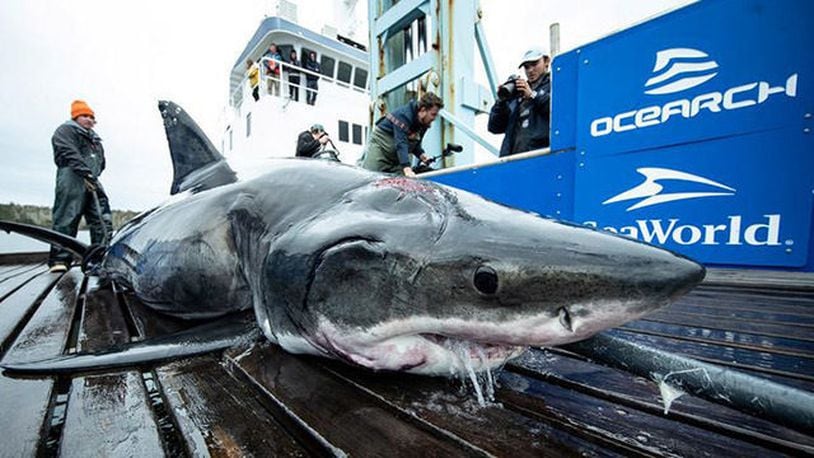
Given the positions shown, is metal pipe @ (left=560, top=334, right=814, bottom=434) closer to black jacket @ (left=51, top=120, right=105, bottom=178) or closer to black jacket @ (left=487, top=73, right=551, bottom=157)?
black jacket @ (left=487, top=73, right=551, bottom=157)

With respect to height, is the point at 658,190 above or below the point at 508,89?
below

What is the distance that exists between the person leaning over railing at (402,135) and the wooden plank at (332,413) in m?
3.34

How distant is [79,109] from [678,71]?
245 inches

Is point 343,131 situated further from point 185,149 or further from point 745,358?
point 745,358

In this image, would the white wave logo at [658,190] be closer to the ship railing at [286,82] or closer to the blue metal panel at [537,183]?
A: the blue metal panel at [537,183]

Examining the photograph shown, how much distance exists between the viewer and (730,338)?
1299mm

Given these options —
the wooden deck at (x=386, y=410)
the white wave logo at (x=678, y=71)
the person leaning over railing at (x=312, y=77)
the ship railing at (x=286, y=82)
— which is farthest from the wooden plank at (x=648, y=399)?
the person leaning over railing at (x=312, y=77)

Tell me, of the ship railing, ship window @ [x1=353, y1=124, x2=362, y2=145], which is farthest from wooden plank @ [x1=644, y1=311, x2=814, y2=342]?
ship window @ [x1=353, y1=124, x2=362, y2=145]

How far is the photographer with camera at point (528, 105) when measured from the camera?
3791 mm

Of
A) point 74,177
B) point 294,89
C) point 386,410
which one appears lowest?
point 386,410

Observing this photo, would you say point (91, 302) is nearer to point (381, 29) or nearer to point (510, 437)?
point (510, 437)

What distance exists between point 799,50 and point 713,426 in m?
2.66

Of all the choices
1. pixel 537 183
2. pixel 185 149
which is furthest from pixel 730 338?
pixel 185 149

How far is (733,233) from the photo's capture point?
8.21 ft
